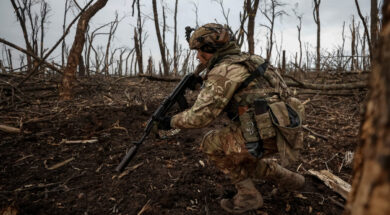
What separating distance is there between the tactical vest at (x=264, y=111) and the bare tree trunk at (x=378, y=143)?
4.17 feet

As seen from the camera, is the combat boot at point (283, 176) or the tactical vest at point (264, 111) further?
the combat boot at point (283, 176)

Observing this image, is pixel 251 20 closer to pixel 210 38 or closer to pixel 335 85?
pixel 335 85

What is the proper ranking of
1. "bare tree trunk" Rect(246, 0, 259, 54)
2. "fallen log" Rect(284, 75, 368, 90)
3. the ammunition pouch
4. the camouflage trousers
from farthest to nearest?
1. "bare tree trunk" Rect(246, 0, 259, 54)
2. "fallen log" Rect(284, 75, 368, 90)
3. the camouflage trousers
4. the ammunition pouch

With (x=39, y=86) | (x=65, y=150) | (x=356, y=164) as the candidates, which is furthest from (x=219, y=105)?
(x=39, y=86)

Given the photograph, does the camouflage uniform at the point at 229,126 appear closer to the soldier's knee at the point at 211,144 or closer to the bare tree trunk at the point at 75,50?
the soldier's knee at the point at 211,144

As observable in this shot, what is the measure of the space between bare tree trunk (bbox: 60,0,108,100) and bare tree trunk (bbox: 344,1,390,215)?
17.8 ft

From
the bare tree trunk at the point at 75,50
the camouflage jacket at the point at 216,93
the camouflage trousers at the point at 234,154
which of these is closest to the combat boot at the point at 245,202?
the camouflage trousers at the point at 234,154

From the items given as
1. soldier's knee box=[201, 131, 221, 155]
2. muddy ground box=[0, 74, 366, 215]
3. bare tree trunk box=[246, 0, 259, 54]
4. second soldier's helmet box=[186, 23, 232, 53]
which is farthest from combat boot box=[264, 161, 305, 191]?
bare tree trunk box=[246, 0, 259, 54]

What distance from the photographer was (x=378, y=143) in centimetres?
60

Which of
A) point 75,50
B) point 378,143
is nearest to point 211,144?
point 378,143

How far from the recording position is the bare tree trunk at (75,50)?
5.00m

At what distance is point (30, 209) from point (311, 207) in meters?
2.70

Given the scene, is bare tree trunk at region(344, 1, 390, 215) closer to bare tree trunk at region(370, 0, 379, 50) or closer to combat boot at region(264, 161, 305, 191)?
combat boot at region(264, 161, 305, 191)

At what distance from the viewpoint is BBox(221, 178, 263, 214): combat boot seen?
7.28 ft
